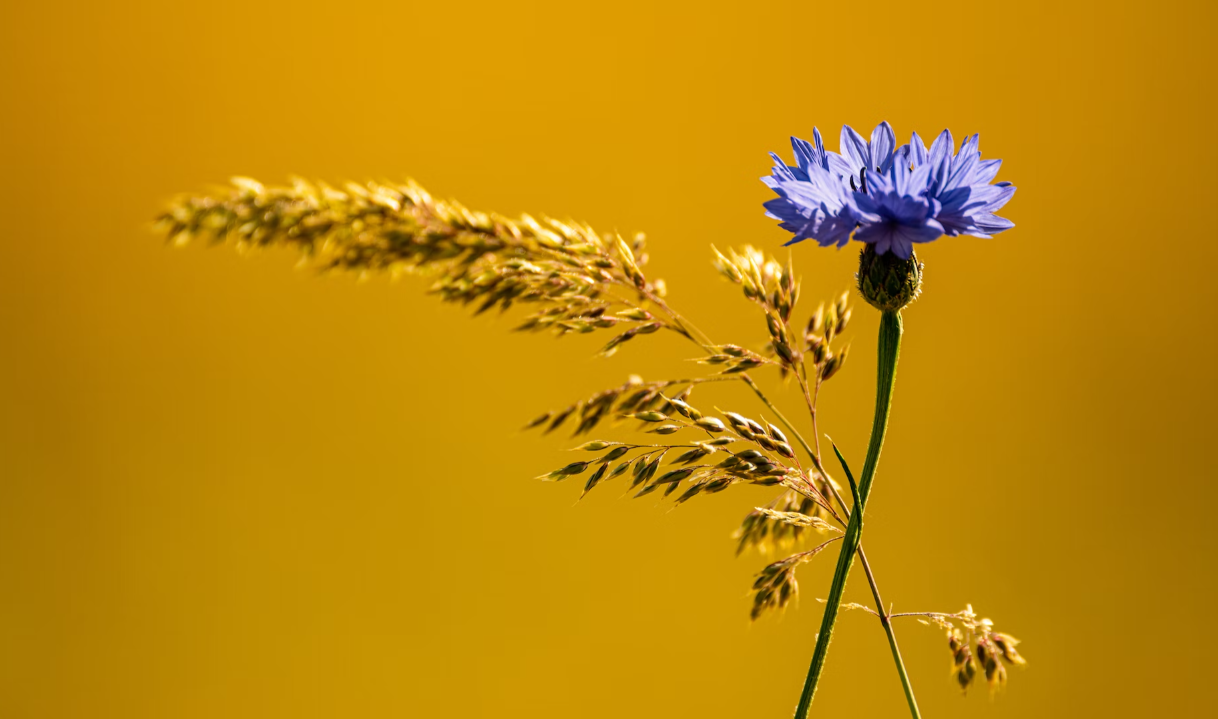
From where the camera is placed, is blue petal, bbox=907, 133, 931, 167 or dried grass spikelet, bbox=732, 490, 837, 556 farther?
dried grass spikelet, bbox=732, 490, 837, 556

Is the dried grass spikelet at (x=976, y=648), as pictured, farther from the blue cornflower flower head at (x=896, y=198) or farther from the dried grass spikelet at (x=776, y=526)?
the blue cornflower flower head at (x=896, y=198)

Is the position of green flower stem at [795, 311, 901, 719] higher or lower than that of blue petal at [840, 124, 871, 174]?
lower

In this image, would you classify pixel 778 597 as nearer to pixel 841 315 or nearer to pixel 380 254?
pixel 841 315

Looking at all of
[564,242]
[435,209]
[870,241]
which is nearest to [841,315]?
[870,241]

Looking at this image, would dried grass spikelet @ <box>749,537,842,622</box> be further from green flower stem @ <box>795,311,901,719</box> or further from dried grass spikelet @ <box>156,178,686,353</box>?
dried grass spikelet @ <box>156,178,686,353</box>

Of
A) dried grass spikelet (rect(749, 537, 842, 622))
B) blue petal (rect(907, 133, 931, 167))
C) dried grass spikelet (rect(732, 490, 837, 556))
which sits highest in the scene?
blue petal (rect(907, 133, 931, 167))

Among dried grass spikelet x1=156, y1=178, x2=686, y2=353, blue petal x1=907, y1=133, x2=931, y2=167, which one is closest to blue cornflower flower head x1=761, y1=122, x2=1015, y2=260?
blue petal x1=907, y1=133, x2=931, y2=167
